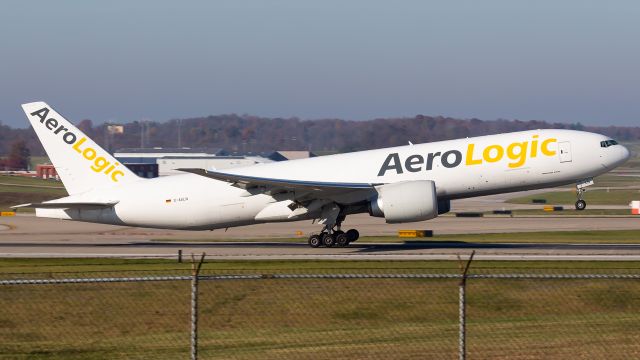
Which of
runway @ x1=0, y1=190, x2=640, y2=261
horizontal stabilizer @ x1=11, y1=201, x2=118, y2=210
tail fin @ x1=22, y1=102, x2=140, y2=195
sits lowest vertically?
runway @ x1=0, y1=190, x2=640, y2=261

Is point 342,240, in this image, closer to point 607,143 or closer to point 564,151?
point 564,151

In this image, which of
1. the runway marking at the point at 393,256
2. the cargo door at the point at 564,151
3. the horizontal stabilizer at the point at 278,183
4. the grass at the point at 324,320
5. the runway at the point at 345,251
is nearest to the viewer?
the grass at the point at 324,320

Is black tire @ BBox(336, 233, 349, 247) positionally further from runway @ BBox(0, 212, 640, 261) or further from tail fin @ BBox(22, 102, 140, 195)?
tail fin @ BBox(22, 102, 140, 195)

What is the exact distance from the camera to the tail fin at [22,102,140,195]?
45.5 metres

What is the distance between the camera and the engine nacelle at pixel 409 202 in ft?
131

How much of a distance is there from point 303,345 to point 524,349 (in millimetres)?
4487

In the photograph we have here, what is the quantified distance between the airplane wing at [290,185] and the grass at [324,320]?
1256 centimetres

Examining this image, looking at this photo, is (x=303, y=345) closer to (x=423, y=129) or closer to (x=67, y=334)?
(x=67, y=334)

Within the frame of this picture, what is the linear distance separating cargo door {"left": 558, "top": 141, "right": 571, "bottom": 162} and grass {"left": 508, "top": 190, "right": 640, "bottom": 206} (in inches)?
2153

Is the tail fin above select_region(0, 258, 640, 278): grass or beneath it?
above

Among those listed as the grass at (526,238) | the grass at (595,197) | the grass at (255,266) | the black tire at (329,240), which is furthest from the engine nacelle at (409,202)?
the grass at (595,197)

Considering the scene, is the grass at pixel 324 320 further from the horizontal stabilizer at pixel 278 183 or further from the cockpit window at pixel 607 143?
the cockpit window at pixel 607 143

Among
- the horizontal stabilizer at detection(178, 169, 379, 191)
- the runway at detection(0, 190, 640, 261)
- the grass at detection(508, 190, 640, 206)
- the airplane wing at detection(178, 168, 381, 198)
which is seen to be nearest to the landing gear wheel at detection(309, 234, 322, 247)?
the runway at detection(0, 190, 640, 261)

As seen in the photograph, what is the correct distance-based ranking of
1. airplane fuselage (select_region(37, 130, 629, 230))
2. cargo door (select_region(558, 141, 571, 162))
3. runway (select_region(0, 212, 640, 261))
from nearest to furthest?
runway (select_region(0, 212, 640, 261))
airplane fuselage (select_region(37, 130, 629, 230))
cargo door (select_region(558, 141, 571, 162))
